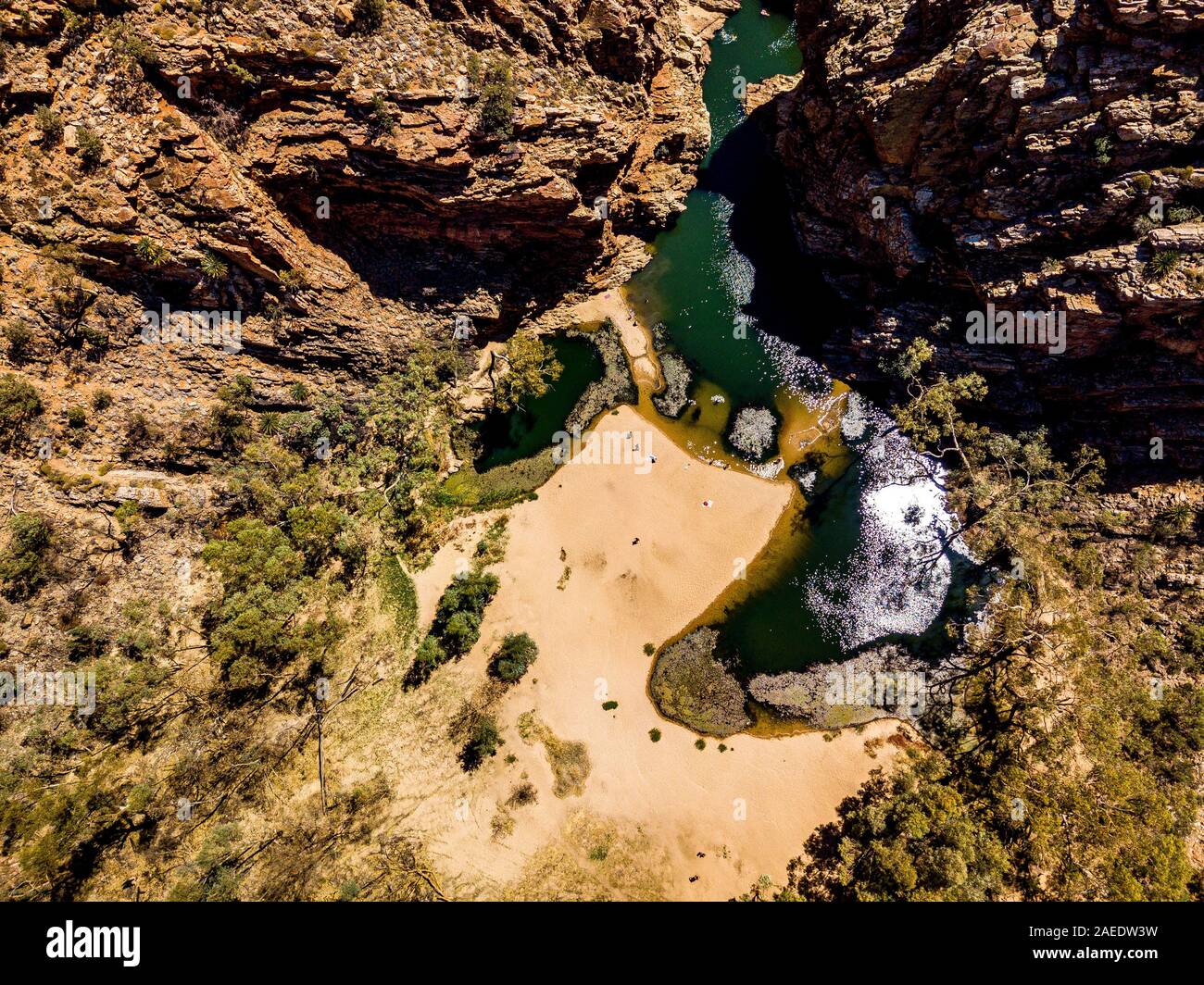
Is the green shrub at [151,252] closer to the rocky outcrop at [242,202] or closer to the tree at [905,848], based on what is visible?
the rocky outcrop at [242,202]

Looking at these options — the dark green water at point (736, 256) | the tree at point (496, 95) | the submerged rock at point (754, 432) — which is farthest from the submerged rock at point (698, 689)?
the tree at point (496, 95)

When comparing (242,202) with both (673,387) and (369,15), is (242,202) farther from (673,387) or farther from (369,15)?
(673,387)

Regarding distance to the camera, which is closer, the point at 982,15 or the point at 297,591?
the point at 982,15

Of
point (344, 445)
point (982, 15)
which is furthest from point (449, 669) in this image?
point (982, 15)

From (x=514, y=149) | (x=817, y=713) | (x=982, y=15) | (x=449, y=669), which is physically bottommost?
(x=817, y=713)

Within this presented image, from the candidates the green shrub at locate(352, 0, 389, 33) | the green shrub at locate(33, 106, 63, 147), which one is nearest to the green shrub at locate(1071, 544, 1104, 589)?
the green shrub at locate(352, 0, 389, 33)

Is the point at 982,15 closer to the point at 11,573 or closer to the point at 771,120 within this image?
the point at 771,120

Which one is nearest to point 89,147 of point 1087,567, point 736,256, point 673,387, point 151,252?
point 151,252
